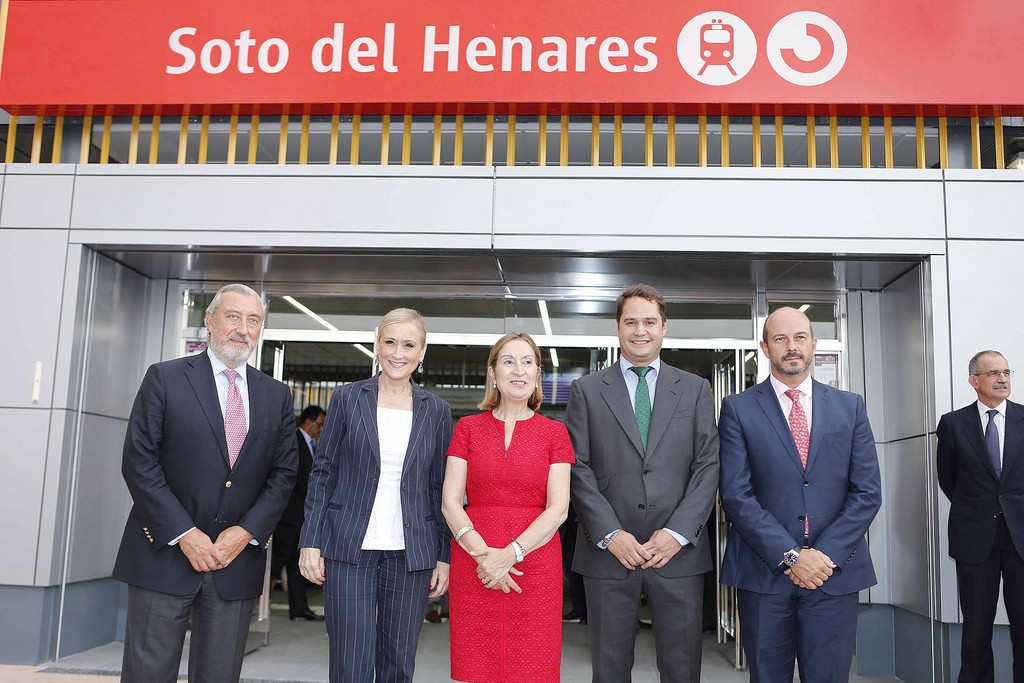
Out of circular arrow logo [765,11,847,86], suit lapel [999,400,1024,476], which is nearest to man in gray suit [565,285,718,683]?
suit lapel [999,400,1024,476]

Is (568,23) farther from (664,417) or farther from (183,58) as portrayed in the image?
(664,417)

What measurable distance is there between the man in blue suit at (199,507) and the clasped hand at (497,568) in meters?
0.86

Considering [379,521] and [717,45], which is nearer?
[379,521]

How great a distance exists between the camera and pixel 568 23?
4.74 meters

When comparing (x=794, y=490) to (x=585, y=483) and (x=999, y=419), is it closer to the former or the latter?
(x=585, y=483)

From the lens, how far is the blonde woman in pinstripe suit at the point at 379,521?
2.84 meters

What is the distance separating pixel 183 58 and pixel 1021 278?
493 cm

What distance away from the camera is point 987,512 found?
3793 millimetres

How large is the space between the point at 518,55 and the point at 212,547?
3187 mm

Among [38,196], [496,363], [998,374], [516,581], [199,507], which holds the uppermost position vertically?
[38,196]

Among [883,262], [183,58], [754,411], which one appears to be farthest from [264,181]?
[883,262]

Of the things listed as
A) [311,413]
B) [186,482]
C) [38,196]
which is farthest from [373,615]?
[311,413]

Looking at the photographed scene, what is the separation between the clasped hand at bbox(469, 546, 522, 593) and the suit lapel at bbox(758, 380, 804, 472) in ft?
3.78

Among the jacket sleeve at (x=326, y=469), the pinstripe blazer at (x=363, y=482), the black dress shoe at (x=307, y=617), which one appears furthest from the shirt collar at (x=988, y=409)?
the black dress shoe at (x=307, y=617)
